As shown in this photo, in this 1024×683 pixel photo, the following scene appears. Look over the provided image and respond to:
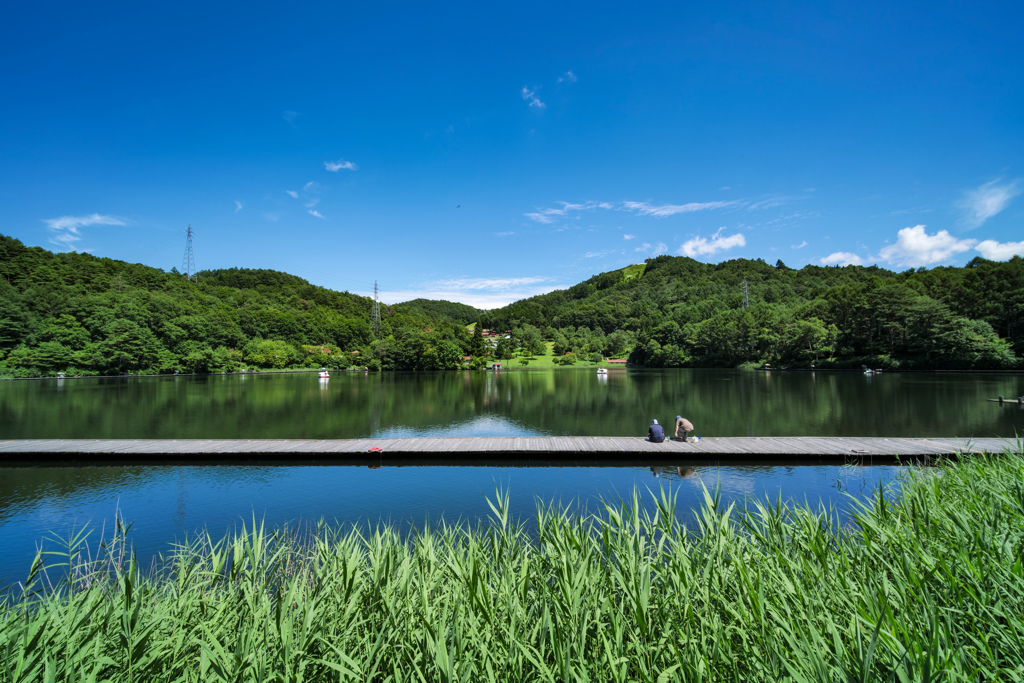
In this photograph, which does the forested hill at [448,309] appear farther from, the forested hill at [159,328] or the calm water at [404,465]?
the calm water at [404,465]

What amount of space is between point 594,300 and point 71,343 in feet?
318

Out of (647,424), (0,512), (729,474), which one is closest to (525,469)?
(729,474)

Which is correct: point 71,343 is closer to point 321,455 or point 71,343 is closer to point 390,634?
point 321,455

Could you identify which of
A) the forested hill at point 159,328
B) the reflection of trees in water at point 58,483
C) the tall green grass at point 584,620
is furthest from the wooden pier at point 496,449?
the forested hill at point 159,328

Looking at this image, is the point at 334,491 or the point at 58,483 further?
the point at 58,483

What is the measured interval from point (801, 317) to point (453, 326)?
169 ft

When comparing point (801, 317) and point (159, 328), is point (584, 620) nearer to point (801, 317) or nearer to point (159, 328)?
point (159, 328)

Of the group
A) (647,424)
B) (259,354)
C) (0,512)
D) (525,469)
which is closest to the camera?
(0,512)

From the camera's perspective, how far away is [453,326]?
252 feet

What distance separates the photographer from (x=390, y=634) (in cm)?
245

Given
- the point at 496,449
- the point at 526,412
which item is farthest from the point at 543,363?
the point at 496,449

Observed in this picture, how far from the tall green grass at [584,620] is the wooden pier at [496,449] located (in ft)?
24.4

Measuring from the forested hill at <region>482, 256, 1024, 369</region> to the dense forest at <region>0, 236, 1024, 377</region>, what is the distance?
0.19m

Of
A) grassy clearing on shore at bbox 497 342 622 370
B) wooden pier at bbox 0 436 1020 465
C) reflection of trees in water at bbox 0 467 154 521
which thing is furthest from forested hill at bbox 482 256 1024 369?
reflection of trees in water at bbox 0 467 154 521
